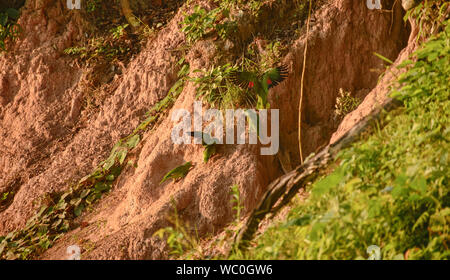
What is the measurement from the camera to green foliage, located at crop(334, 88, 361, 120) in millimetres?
6141

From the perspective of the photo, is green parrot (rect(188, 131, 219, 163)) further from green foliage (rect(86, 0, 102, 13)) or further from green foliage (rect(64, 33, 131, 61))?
green foliage (rect(86, 0, 102, 13))

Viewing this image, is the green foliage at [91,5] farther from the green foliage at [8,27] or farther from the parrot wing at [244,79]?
the parrot wing at [244,79]

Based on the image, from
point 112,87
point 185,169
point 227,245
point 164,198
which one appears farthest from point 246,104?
point 112,87

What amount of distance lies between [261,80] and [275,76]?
172 millimetres

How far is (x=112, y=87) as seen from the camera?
26.1ft

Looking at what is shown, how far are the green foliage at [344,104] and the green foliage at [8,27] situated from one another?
519cm

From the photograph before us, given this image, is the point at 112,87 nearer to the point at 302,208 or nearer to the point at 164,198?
the point at 164,198

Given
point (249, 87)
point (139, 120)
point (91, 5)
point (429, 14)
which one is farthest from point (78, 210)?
point (429, 14)

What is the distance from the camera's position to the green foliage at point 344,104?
6141 mm

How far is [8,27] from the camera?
8430 millimetres

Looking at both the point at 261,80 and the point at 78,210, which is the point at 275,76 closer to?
the point at 261,80

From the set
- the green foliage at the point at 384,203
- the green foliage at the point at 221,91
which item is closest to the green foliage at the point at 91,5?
the green foliage at the point at 221,91

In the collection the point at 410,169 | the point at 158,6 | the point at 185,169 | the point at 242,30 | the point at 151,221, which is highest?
the point at 158,6
